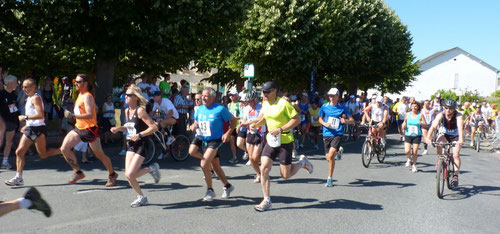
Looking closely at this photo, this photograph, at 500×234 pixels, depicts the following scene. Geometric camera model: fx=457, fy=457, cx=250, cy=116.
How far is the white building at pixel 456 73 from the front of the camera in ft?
224

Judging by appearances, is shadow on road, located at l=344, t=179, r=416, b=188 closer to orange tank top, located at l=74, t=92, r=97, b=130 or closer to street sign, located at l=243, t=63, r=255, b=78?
orange tank top, located at l=74, t=92, r=97, b=130

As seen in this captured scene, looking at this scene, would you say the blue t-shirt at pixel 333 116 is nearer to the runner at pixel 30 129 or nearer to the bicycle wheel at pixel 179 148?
the bicycle wheel at pixel 179 148

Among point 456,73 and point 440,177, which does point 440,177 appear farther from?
point 456,73

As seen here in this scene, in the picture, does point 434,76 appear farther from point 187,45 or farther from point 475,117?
point 187,45

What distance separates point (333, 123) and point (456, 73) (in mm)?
66928

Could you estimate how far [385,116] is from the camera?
38.8 ft

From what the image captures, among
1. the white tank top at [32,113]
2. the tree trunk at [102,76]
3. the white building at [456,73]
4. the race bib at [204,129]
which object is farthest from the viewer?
the white building at [456,73]

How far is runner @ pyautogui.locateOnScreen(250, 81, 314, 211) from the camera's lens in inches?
247

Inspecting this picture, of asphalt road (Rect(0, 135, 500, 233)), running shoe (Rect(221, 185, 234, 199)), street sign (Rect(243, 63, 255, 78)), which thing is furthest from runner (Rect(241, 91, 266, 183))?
street sign (Rect(243, 63, 255, 78))

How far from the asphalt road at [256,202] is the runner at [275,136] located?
18.3 inches

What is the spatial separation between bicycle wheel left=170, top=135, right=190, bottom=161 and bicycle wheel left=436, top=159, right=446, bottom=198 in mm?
5757

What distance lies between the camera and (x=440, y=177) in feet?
24.5

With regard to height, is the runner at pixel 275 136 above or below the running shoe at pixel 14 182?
above

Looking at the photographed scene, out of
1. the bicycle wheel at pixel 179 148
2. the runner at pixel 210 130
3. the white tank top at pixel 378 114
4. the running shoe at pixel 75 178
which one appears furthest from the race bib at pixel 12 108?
the white tank top at pixel 378 114
